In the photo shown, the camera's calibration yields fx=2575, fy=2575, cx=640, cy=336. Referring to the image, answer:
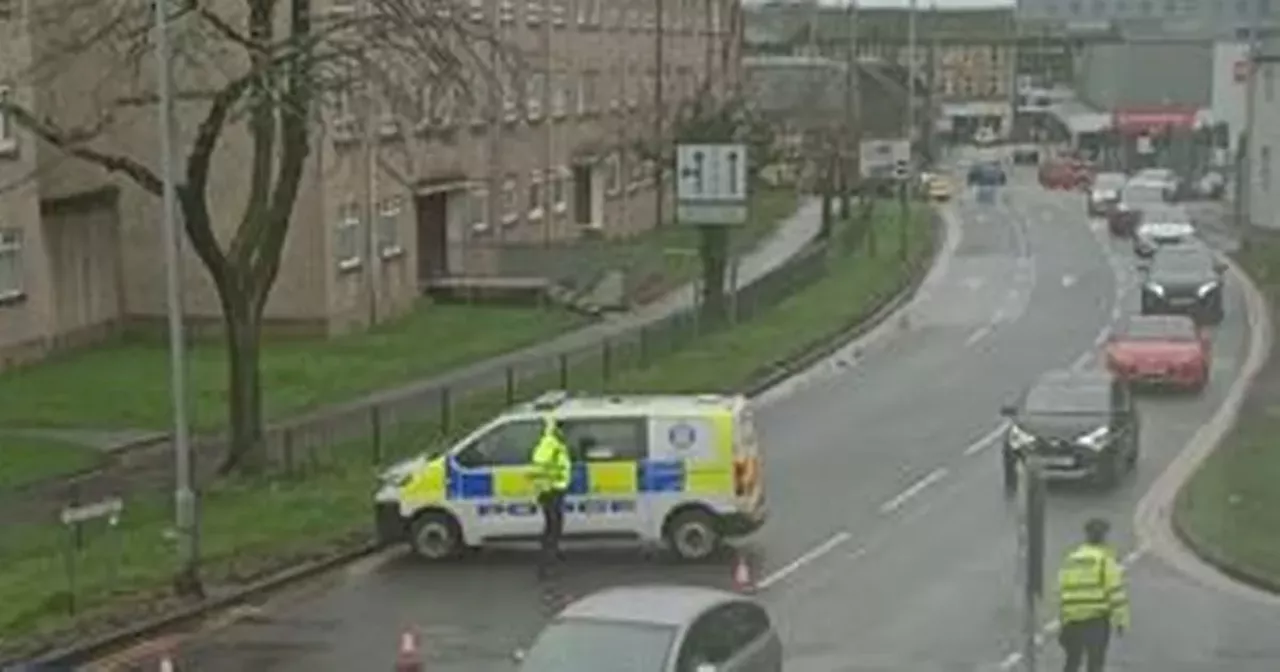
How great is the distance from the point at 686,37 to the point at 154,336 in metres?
43.9

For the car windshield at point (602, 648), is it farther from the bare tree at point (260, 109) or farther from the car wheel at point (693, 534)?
the bare tree at point (260, 109)

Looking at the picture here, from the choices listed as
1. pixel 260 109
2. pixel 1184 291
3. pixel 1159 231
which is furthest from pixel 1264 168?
pixel 260 109

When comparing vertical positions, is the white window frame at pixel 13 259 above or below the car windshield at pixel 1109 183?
above

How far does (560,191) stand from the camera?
3004 inches

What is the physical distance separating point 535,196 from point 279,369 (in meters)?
27.5

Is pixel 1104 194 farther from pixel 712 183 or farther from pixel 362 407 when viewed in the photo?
pixel 362 407

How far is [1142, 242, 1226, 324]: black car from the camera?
5459 cm

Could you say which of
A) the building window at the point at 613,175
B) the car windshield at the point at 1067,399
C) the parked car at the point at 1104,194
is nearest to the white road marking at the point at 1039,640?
the car windshield at the point at 1067,399

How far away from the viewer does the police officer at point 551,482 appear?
26609 mm

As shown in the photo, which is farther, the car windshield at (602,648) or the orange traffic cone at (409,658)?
the orange traffic cone at (409,658)

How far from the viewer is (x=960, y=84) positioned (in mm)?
180500

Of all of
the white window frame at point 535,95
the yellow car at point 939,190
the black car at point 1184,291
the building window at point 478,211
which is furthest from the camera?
the yellow car at point 939,190

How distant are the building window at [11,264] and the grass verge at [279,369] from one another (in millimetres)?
1513

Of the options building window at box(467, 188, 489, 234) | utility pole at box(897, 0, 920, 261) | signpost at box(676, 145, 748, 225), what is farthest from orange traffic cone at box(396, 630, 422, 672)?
utility pole at box(897, 0, 920, 261)
